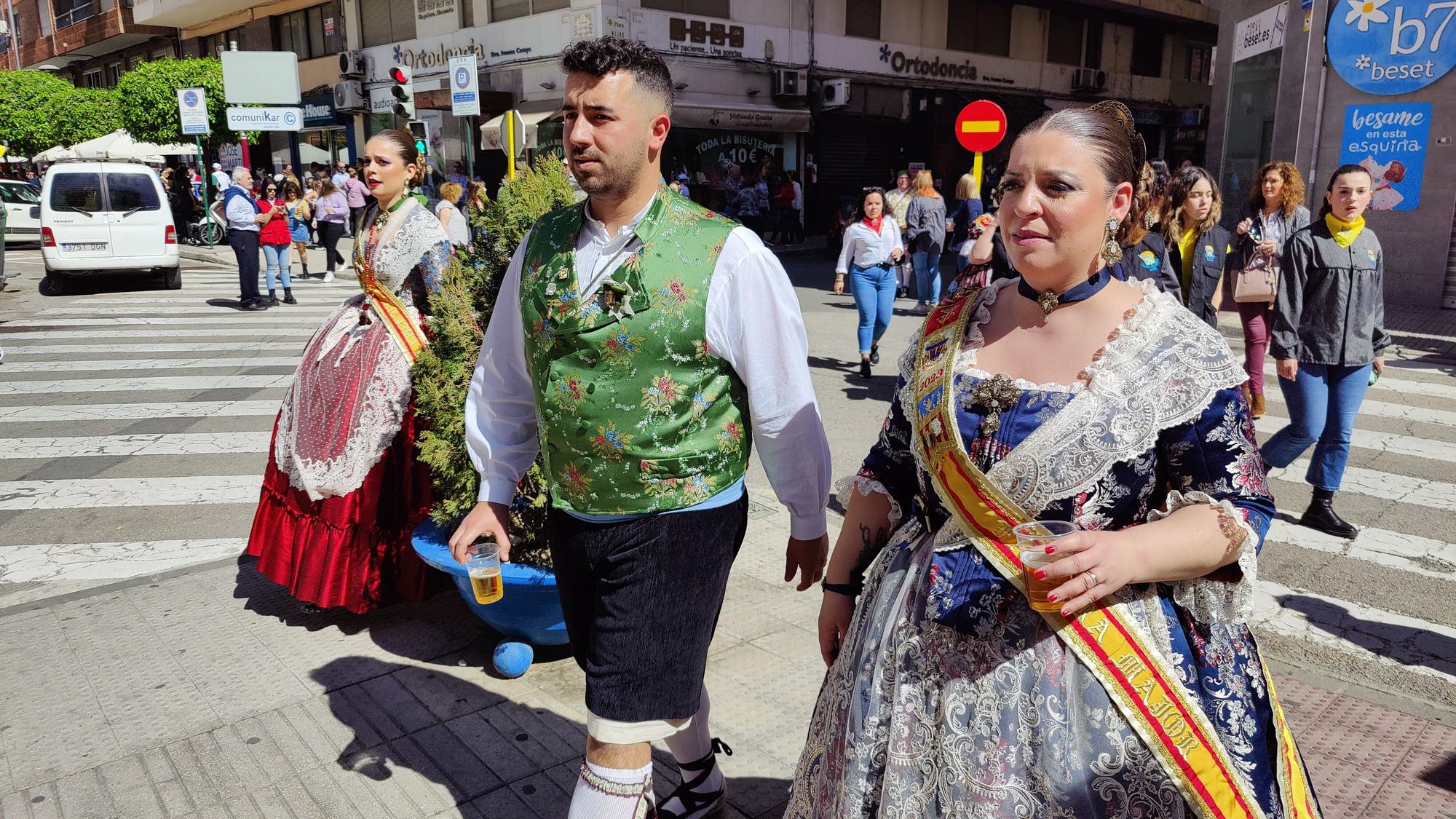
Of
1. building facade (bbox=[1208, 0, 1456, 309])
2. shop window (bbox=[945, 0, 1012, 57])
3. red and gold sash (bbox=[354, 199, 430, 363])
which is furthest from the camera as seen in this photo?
shop window (bbox=[945, 0, 1012, 57])

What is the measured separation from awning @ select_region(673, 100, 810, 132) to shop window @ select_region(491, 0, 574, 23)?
230cm

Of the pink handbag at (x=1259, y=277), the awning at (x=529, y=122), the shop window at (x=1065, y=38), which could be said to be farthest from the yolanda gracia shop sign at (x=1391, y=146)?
the shop window at (x=1065, y=38)

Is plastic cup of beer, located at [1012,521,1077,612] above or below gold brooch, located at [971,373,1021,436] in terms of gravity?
below

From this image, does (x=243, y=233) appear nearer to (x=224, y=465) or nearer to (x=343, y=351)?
(x=224, y=465)

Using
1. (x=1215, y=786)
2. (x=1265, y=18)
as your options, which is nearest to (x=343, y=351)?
(x=1215, y=786)

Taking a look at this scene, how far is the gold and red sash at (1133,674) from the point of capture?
163 centimetres

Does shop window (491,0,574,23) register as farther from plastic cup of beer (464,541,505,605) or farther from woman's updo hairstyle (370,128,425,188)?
plastic cup of beer (464,541,505,605)

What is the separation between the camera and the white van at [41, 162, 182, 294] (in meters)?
15.2

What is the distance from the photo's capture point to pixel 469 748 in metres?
3.27

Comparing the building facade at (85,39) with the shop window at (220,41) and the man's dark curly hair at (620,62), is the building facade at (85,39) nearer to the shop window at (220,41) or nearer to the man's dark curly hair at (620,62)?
the shop window at (220,41)

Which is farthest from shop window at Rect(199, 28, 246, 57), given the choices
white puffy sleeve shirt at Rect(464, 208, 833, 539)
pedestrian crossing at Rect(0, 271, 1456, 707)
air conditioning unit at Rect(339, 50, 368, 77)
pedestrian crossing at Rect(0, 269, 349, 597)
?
white puffy sleeve shirt at Rect(464, 208, 833, 539)

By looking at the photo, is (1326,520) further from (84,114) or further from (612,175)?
(84,114)

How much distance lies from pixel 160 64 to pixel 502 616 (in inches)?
1237

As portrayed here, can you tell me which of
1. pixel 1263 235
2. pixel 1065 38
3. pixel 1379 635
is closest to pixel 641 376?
pixel 1379 635
